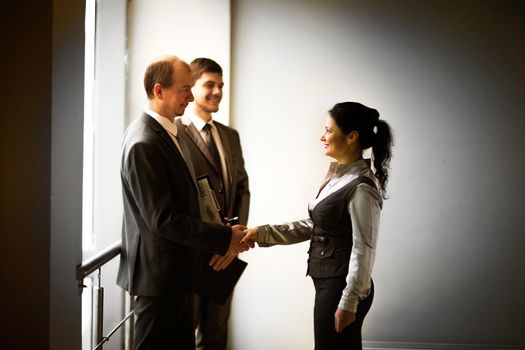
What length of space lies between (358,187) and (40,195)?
3.79ft

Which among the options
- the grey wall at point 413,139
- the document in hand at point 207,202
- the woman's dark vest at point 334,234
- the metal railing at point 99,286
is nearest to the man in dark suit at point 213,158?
the document in hand at point 207,202

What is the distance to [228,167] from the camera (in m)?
3.57

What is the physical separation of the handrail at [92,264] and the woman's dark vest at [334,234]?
0.81 metres

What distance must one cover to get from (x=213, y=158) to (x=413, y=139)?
1429 millimetres

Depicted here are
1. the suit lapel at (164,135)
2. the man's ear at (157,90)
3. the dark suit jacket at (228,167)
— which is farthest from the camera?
the dark suit jacket at (228,167)

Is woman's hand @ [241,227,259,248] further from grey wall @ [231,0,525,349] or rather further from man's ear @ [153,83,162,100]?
grey wall @ [231,0,525,349]

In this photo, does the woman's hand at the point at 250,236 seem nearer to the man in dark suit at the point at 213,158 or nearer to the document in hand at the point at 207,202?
the document in hand at the point at 207,202

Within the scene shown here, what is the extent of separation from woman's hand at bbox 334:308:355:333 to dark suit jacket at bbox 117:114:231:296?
56 cm

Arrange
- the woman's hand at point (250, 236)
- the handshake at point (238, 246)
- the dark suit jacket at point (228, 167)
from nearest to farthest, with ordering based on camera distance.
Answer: the handshake at point (238, 246), the woman's hand at point (250, 236), the dark suit jacket at point (228, 167)

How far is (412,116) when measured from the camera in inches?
166

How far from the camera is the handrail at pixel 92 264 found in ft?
7.19

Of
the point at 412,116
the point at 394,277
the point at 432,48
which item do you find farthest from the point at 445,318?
the point at 432,48

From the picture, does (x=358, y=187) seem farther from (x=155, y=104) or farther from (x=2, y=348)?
(x=2, y=348)

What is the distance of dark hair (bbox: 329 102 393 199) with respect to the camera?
2.66 m
